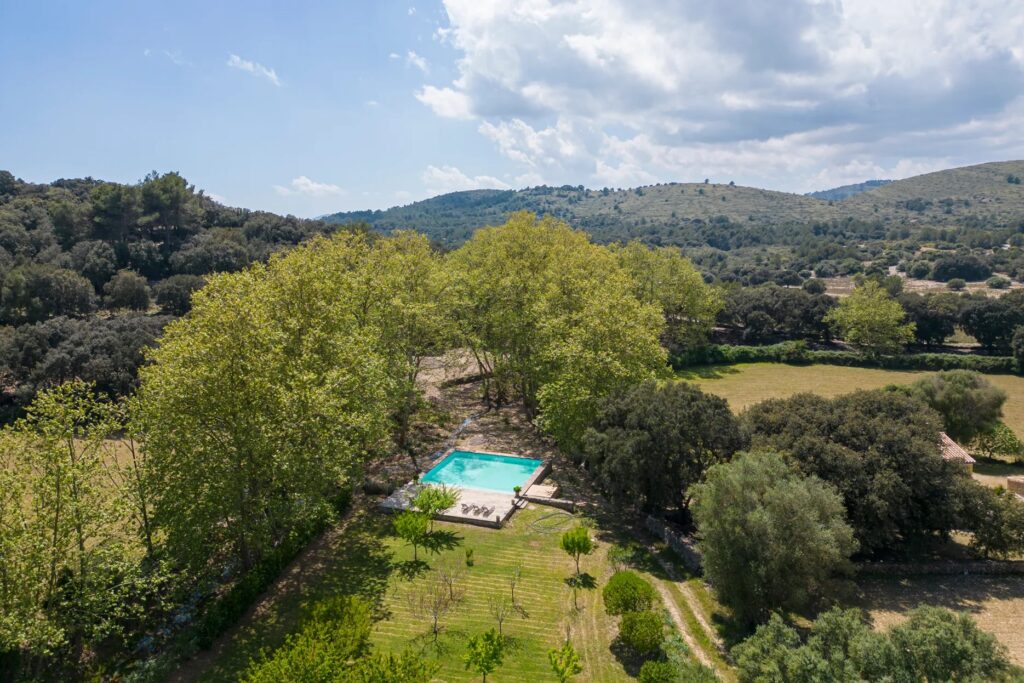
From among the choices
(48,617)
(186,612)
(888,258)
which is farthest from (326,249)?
(888,258)

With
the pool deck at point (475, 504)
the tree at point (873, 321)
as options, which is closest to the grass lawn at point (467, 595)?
the pool deck at point (475, 504)

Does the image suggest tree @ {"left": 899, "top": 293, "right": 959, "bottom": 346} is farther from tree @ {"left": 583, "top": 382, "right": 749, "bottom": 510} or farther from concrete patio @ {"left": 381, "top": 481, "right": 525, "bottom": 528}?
concrete patio @ {"left": 381, "top": 481, "right": 525, "bottom": 528}

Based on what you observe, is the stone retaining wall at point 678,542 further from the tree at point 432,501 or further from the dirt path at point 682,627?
the tree at point 432,501

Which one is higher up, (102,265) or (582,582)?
(102,265)

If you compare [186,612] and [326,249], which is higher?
[326,249]

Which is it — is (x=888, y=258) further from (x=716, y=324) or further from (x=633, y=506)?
(x=633, y=506)

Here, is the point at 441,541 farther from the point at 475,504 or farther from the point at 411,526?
the point at 475,504

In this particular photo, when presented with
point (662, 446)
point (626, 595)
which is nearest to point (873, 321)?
point (662, 446)
